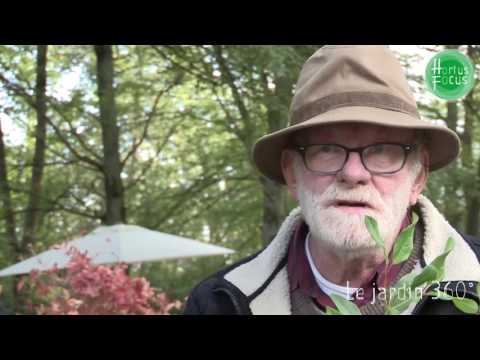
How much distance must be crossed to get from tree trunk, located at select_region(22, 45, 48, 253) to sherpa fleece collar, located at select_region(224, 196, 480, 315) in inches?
148

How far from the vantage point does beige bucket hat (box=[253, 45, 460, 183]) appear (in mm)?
1479

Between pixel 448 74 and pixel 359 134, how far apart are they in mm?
411

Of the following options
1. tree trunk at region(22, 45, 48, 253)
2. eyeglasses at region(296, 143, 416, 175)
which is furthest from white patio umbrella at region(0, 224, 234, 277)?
eyeglasses at region(296, 143, 416, 175)

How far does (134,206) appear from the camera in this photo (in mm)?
6297

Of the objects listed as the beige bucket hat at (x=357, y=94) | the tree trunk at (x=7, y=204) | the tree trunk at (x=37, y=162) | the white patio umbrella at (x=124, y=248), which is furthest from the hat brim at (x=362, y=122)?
the tree trunk at (x=7, y=204)

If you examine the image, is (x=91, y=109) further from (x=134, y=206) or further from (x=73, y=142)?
(x=134, y=206)

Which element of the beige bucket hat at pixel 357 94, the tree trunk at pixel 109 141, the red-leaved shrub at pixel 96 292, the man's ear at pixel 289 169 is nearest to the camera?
the beige bucket hat at pixel 357 94

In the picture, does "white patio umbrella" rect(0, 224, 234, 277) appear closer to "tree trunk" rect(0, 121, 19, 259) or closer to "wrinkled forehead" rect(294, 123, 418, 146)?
"tree trunk" rect(0, 121, 19, 259)

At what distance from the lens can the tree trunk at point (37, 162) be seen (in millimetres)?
5336

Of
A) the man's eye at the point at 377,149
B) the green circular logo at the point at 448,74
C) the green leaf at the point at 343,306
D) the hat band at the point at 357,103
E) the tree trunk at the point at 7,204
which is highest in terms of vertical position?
the tree trunk at the point at 7,204

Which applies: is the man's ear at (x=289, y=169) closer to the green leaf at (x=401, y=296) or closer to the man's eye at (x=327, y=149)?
the man's eye at (x=327, y=149)

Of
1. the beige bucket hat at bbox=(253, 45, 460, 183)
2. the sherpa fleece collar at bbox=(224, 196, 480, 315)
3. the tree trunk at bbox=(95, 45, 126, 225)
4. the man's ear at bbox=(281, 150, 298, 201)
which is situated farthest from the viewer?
the tree trunk at bbox=(95, 45, 126, 225)

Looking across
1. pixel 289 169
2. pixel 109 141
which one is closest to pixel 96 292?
pixel 289 169
